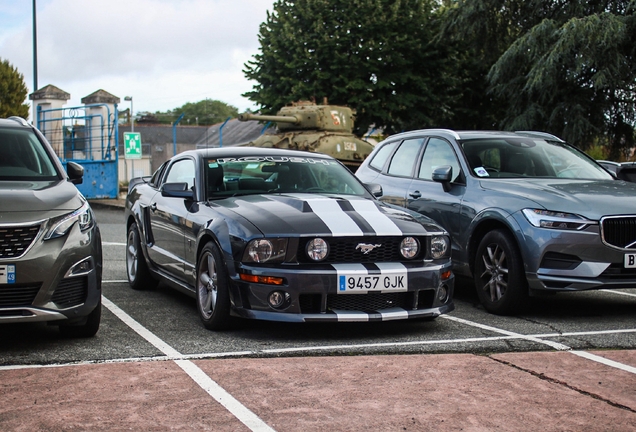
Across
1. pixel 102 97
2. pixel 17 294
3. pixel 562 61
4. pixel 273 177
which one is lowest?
pixel 17 294

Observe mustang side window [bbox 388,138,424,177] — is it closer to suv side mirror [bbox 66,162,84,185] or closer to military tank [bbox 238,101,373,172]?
suv side mirror [bbox 66,162,84,185]

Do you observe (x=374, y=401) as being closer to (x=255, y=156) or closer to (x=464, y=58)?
(x=255, y=156)

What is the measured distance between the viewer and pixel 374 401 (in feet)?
14.7

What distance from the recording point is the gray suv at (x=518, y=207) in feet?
22.5

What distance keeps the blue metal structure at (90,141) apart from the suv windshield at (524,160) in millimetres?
17606

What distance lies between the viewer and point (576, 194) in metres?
7.16

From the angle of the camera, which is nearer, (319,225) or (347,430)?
(347,430)

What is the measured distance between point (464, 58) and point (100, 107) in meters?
14.7

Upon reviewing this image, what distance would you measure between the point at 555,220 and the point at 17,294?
4.02 metres

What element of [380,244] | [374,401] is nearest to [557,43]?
[380,244]

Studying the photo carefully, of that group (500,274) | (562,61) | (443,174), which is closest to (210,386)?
(500,274)

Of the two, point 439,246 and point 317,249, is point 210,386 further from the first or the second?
point 439,246

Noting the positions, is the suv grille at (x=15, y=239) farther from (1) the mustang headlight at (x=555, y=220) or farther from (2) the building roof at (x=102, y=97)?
(2) the building roof at (x=102, y=97)

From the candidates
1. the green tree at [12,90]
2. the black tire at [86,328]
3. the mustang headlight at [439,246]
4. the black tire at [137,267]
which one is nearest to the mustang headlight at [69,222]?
the black tire at [86,328]
